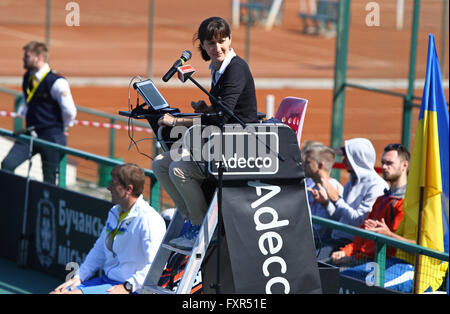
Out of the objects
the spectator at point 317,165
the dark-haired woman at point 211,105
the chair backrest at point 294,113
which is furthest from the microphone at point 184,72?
the spectator at point 317,165

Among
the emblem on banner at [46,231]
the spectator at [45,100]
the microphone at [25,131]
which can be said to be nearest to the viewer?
the emblem on banner at [46,231]

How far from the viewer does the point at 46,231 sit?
9.80 metres

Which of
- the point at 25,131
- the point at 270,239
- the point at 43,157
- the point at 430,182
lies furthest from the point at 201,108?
the point at 25,131

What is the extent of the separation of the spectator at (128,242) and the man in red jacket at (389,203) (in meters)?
1.74

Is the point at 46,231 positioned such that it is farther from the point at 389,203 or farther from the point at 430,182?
the point at 430,182

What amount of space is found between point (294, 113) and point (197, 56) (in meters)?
23.9

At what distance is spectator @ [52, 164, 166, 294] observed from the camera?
684 cm

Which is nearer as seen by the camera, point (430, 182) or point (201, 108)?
point (201, 108)

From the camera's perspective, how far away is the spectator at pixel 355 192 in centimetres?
799

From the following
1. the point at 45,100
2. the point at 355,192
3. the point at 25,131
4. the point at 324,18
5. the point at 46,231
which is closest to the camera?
the point at 355,192

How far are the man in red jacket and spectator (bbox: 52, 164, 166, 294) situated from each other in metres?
1.74

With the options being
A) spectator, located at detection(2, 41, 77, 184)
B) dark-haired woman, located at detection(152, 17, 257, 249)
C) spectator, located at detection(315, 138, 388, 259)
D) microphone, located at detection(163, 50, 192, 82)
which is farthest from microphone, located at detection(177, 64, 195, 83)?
spectator, located at detection(2, 41, 77, 184)

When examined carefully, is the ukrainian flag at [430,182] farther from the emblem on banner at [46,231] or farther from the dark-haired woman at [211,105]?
the emblem on banner at [46,231]

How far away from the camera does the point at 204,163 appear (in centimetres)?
555
